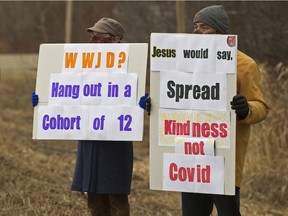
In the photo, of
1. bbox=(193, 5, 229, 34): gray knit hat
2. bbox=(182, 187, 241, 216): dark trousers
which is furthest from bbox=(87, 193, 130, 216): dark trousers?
bbox=(193, 5, 229, 34): gray knit hat

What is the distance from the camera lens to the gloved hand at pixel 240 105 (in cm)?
545

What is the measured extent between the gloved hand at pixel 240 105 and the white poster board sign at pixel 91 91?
2.73 feet

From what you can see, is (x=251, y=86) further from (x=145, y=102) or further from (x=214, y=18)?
(x=145, y=102)

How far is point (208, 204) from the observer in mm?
5938

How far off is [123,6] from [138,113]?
10062 millimetres

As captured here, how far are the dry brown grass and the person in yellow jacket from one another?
2.15m

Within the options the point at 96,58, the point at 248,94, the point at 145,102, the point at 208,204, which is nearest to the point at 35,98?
the point at 96,58

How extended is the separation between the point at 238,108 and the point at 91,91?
4.05ft

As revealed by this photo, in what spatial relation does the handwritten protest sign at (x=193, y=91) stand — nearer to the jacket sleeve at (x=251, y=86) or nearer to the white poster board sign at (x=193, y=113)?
the white poster board sign at (x=193, y=113)

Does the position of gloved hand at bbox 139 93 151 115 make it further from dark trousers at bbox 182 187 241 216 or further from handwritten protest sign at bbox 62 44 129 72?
dark trousers at bbox 182 187 241 216

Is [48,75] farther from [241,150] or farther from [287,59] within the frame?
[287,59]

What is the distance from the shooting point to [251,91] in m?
5.64

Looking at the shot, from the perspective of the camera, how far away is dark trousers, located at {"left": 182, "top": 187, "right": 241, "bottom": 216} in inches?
225

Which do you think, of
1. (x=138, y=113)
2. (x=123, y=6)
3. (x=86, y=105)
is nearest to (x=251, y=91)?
(x=138, y=113)
